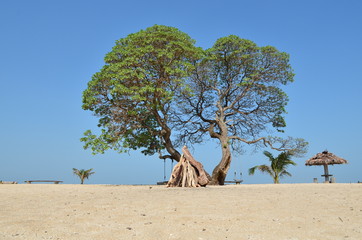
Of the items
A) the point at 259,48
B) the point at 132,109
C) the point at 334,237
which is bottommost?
the point at 334,237

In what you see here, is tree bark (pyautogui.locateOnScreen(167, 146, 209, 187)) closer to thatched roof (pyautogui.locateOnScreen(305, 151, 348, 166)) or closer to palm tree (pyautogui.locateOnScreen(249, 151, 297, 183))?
palm tree (pyautogui.locateOnScreen(249, 151, 297, 183))

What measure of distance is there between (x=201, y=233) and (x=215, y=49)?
765 inches

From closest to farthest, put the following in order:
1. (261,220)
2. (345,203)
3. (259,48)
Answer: (261,220) < (345,203) < (259,48)

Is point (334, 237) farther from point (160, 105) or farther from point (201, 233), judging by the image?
point (160, 105)

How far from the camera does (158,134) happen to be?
21781 millimetres

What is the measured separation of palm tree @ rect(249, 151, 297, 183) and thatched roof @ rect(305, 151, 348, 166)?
9.59 ft

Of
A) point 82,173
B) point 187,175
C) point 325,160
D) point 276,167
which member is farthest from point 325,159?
point 82,173

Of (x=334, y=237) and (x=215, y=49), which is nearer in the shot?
(x=334, y=237)

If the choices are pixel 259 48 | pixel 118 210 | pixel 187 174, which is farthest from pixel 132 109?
pixel 118 210

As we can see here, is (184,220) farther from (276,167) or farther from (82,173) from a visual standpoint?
(82,173)

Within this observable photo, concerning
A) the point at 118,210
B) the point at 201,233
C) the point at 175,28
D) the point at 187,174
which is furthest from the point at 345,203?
the point at 175,28

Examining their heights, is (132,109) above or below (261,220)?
above

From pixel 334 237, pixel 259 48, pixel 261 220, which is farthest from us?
pixel 259 48

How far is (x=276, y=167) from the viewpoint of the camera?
25.8m
